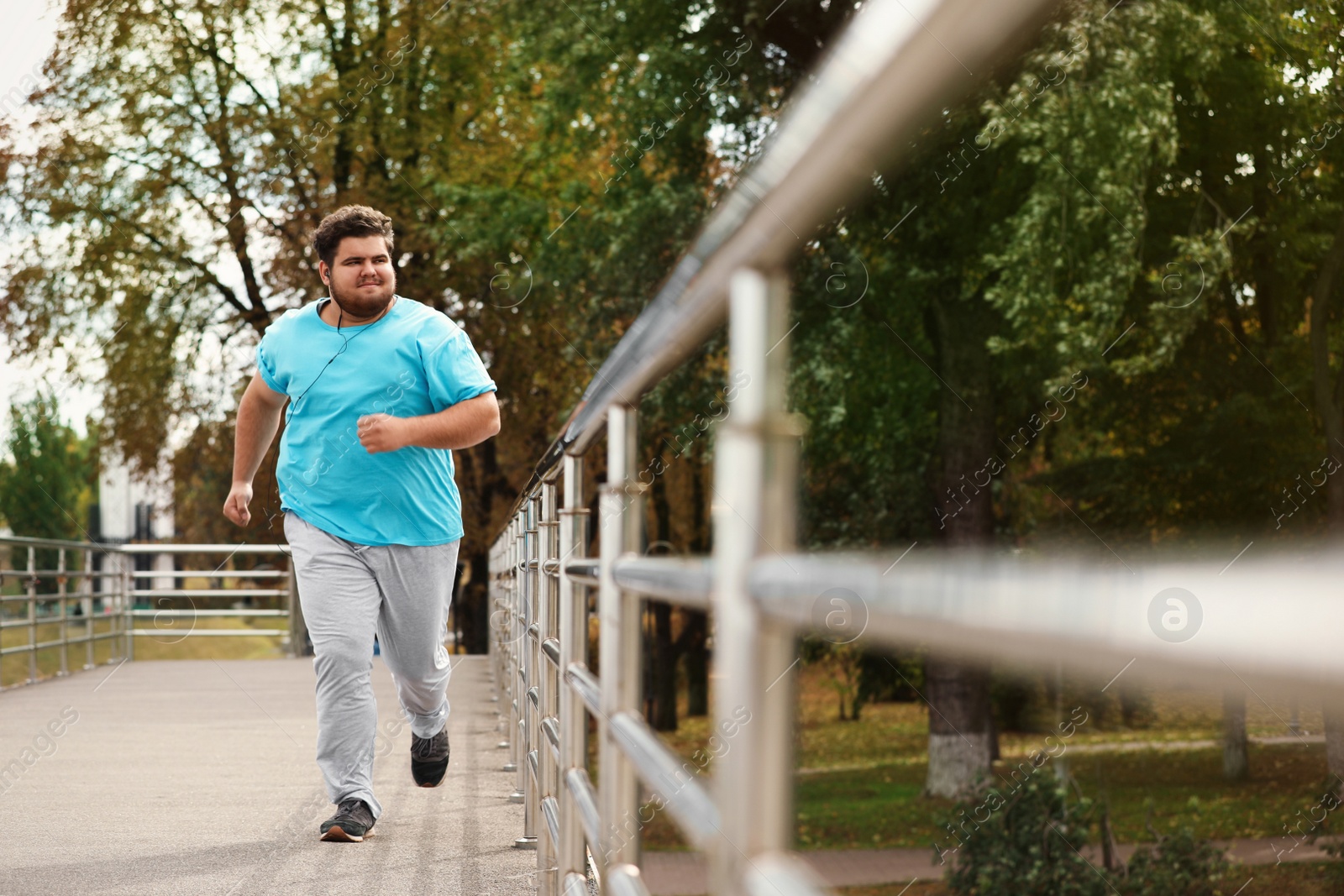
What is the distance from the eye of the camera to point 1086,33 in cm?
1155

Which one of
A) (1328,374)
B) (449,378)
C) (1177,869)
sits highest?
(1328,374)

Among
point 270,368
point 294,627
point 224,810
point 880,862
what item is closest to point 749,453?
point 270,368

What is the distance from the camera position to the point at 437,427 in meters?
3.50

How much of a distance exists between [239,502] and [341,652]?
0.59 metres

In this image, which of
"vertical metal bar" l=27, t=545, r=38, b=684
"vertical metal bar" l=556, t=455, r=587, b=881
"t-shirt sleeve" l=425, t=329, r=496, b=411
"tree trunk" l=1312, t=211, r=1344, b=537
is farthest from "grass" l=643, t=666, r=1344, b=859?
"vertical metal bar" l=556, t=455, r=587, b=881

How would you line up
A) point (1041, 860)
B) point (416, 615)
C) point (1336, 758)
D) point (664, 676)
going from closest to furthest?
point (416, 615), point (1041, 860), point (1336, 758), point (664, 676)

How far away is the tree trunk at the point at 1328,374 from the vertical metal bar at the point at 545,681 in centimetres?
1509

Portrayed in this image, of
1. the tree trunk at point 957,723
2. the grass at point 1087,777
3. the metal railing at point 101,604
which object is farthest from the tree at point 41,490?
the tree trunk at point 957,723

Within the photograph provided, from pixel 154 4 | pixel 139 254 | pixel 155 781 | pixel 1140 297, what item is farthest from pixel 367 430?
pixel 154 4

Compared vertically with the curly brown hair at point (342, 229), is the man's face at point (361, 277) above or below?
below

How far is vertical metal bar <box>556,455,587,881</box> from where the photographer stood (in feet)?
7.11

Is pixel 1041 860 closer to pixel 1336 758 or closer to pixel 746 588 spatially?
pixel 1336 758

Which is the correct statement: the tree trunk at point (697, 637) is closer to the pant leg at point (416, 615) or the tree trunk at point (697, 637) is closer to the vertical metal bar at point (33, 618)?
the vertical metal bar at point (33, 618)

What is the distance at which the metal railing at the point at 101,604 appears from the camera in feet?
31.6
